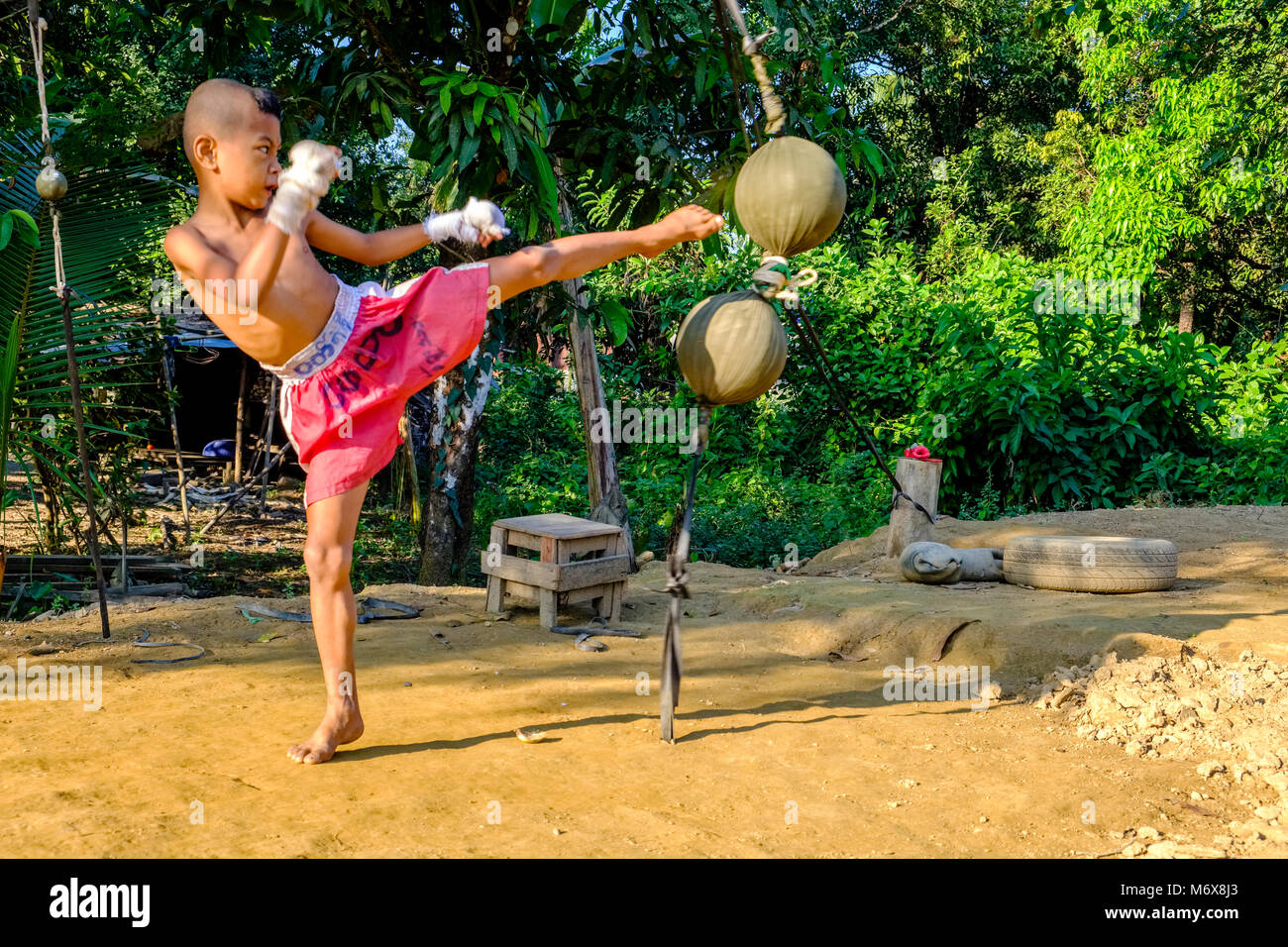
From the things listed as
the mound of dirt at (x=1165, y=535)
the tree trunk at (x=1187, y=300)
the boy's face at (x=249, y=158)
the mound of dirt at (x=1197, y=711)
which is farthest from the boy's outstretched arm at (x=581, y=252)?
the tree trunk at (x=1187, y=300)

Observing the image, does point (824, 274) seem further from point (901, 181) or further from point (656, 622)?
point (656, 622)

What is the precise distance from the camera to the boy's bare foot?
2732mm

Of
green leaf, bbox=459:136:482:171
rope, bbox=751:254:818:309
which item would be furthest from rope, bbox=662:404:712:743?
green leaf, bbox=459:136:482:171

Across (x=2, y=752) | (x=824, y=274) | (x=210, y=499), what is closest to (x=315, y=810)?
(x=2, y=752)

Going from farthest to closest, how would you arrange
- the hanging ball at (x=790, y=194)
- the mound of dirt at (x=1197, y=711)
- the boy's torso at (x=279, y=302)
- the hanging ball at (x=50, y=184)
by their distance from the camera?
the hanging ball at (x=50, y=184) < the mound of dirt at (x=1197, y=711) < the hanging ball at (x=790, y=194) < the boy's torso at (x=279, y=302)

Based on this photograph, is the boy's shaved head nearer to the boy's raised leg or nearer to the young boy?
the young boy

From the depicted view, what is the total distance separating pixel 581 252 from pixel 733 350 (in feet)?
1.62

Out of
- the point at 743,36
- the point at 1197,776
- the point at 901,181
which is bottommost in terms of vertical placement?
the point at 1197,776

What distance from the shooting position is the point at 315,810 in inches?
93.8

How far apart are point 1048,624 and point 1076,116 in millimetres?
11846

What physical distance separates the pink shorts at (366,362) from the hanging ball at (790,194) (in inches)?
29.6

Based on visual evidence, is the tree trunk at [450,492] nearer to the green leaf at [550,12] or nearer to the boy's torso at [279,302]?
the green leaf at [550,12]

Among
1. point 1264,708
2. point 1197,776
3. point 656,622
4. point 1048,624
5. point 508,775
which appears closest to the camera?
point 508,775

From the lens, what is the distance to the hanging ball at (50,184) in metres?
3.31
